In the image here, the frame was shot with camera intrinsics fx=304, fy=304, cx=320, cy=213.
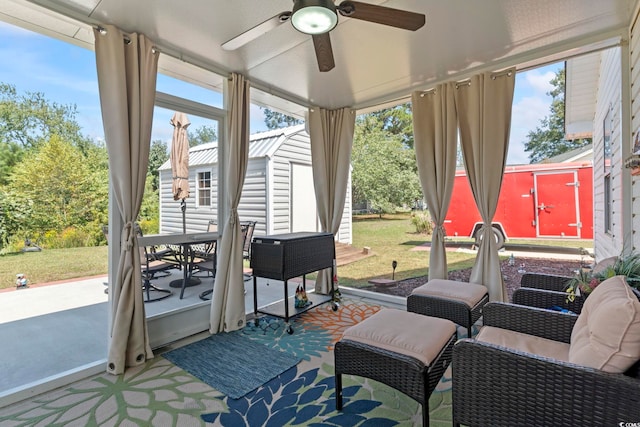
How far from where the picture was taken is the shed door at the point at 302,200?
19.6 feet

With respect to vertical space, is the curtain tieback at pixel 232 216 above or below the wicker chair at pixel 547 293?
above

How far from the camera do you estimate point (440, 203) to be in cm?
342

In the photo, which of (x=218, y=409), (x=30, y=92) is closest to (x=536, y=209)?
(x=218, y=409)

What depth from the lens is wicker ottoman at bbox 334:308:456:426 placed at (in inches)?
62.7

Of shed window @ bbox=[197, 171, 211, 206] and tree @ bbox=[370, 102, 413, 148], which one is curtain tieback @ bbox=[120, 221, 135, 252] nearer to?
shed window @ bbox=[197, 171, 211, 206]

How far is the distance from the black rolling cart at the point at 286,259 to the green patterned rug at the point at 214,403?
88 cm

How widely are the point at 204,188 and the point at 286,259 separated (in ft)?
3.83

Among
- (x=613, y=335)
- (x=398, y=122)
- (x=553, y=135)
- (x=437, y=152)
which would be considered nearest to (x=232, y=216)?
(x=437, y=152)

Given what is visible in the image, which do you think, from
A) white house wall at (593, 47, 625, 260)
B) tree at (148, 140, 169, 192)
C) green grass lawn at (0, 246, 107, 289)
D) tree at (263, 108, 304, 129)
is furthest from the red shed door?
green grass lawn at (0, 246, 107, 289)

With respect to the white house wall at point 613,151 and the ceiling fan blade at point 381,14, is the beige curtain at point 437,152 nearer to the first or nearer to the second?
the white house wall at point 613,151

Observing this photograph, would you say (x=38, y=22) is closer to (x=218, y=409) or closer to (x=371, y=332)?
(x=218, y=409)

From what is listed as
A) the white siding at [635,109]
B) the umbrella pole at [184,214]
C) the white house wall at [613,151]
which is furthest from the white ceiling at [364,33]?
the umbrella pole at [184,214]

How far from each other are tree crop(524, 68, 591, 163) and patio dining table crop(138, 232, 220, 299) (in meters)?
7.71

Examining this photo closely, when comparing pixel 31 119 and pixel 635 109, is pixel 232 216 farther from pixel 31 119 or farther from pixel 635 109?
pixel 635 109
